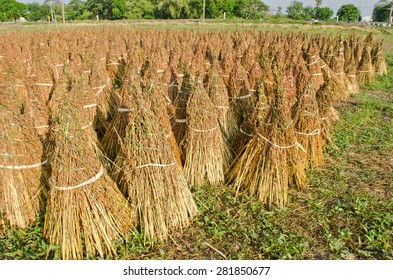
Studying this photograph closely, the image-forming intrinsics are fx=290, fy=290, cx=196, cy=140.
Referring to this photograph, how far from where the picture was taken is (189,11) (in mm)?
51344

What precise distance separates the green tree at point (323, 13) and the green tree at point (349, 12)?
575cm

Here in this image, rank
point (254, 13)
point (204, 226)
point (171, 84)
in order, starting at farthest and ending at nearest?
point (254, 13) < point (171, 84) < point (204, 226)

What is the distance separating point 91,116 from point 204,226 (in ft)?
8.35

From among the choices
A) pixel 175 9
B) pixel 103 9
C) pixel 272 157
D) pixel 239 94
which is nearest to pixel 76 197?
pixel 272 157

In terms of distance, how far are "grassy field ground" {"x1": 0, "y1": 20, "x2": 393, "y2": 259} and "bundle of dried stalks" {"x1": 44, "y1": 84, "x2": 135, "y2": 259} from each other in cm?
21

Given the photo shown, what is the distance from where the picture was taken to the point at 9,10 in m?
73.6

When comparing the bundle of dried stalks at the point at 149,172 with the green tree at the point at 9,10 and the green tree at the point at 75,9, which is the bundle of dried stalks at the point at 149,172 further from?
the green tree at the point at 9,10

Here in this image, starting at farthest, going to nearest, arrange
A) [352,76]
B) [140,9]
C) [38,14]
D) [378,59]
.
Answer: [38,14] → [140,9] → [378,59] → [352,76]

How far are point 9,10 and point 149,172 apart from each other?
91.1m

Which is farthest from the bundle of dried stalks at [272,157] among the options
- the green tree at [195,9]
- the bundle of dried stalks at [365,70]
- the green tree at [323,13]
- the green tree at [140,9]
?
the green tree at [323,13]

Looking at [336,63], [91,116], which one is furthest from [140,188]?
[336,63]

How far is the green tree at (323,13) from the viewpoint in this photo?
279 ft

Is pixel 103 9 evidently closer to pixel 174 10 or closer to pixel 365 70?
pixel 174 10

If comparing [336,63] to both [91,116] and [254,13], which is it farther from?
[254,13]
